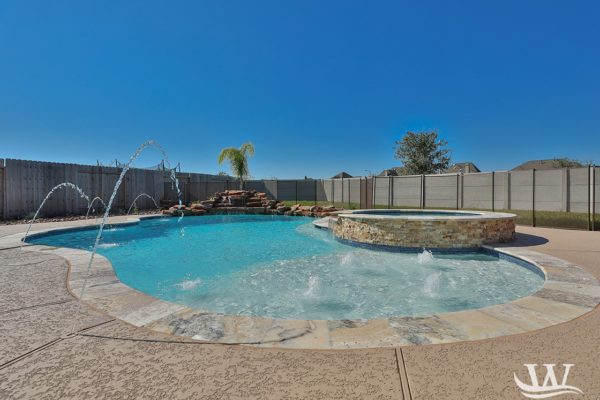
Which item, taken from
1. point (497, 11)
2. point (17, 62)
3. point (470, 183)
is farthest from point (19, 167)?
point (470, 183)

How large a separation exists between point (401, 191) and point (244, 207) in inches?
352

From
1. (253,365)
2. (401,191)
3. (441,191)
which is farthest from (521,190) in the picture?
(253,365)

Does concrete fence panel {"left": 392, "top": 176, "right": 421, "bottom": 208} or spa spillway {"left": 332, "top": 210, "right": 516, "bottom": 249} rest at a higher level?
concrete fence panel {"left": 392, "top": 176, "right": 421, "bottom": 208}

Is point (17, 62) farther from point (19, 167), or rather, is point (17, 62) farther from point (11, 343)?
point (11, 343)

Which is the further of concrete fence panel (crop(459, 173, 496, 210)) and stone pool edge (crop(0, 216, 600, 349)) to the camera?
concrete fence panel (crop(459, 173, 496, 210))

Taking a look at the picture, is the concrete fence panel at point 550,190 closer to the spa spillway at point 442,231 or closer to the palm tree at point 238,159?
the spa spillway at point 442,231

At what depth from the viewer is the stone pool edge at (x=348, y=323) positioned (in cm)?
227

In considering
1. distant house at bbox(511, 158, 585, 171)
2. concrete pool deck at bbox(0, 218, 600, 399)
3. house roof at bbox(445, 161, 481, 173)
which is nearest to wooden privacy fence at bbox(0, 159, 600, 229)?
concrete pool deck at bbox(0, 218, 600, 399)

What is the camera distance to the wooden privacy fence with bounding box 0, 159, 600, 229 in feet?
34.2

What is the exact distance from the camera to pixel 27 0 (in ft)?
21.7

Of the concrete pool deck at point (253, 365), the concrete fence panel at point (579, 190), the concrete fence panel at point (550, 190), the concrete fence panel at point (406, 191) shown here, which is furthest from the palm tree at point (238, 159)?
the concrete pool deck at point (253, 365)

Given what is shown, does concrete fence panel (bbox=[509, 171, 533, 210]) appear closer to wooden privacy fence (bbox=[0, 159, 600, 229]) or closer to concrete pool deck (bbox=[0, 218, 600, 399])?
wooden privacy fence (bbox=[0, 159, 600, 229])

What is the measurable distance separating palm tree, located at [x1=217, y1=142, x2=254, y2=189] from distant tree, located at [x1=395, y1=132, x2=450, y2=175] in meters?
16.5

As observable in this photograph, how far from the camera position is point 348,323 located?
260 cm
